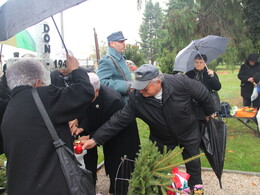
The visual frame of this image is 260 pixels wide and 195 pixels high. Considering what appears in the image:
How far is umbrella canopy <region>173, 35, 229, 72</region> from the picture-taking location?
188 inches

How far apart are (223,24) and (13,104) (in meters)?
5.50

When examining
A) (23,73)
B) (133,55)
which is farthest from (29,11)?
(133,55)

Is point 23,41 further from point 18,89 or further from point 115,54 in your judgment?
point 18,89

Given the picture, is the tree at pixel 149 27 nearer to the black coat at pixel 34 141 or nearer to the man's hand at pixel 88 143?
the man's hand at pixel 88 143

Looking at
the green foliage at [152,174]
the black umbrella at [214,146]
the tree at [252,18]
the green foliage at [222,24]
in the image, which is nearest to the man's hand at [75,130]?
the green foliage at [152,174]

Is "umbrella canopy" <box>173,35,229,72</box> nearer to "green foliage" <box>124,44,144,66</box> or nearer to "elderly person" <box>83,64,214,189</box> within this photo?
"elderly person" <box>83,64,214,189</box>

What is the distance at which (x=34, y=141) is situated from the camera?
173 cm

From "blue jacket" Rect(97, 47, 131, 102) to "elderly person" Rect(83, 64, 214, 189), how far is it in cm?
58

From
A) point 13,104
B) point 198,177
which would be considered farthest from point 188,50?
point 13,104

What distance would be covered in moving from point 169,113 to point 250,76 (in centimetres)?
466

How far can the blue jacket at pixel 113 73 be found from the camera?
339 cm

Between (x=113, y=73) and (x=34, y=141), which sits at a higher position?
(x=113, y=73)

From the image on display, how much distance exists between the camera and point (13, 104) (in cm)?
179

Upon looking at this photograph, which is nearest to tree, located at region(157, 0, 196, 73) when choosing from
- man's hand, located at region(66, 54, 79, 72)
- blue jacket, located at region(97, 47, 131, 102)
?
blue jacket, located at region(97, 47, 131, 102)
